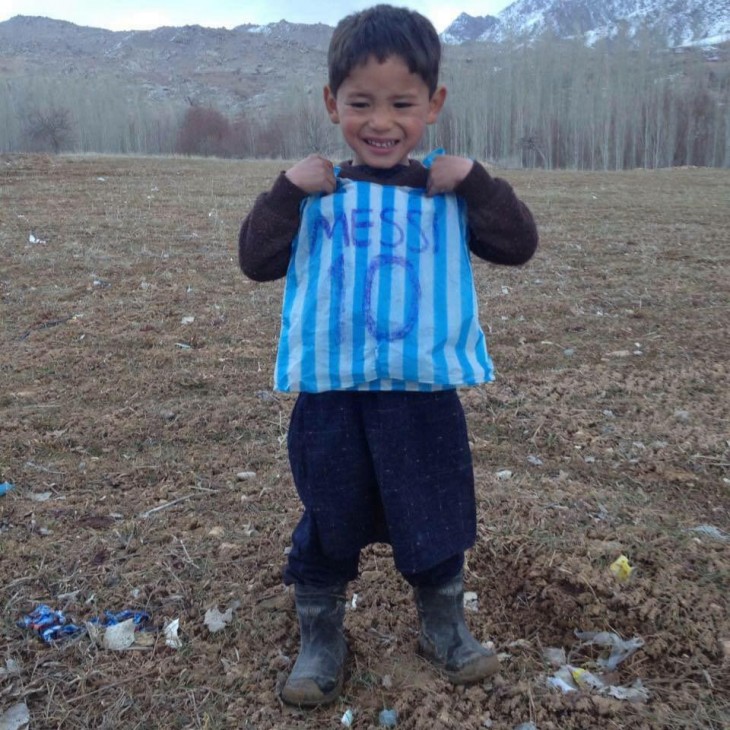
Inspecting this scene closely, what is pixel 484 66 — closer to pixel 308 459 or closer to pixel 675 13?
pixel 308 459

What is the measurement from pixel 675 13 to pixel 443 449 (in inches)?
6279

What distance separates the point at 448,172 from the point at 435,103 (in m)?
0.21

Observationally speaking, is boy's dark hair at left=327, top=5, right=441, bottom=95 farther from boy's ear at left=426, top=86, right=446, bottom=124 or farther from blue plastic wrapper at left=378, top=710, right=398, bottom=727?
blue plastic wrapper at left=378, top=710, right=398, bottom=727

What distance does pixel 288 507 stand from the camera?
2.66m

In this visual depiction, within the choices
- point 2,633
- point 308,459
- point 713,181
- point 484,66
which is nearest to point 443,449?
point 308,459

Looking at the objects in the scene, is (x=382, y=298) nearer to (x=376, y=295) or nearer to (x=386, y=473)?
(x=376, y=295)

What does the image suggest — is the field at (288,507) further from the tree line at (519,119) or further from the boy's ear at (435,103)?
the tree line at (519,119)

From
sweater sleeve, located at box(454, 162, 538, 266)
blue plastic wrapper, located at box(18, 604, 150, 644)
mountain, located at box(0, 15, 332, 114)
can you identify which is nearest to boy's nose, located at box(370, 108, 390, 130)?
sweater sleeve, located at box(454, 162, 538, 266)

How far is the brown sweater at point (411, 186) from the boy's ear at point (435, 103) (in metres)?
0.11

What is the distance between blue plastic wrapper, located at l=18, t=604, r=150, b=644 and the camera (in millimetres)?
2002

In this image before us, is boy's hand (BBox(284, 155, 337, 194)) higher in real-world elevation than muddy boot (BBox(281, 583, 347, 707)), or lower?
higher

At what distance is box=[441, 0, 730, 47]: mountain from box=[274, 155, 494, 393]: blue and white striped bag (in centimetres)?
12301

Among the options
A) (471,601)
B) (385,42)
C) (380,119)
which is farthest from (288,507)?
(385,42)

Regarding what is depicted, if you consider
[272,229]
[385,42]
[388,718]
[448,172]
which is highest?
[385,42]
